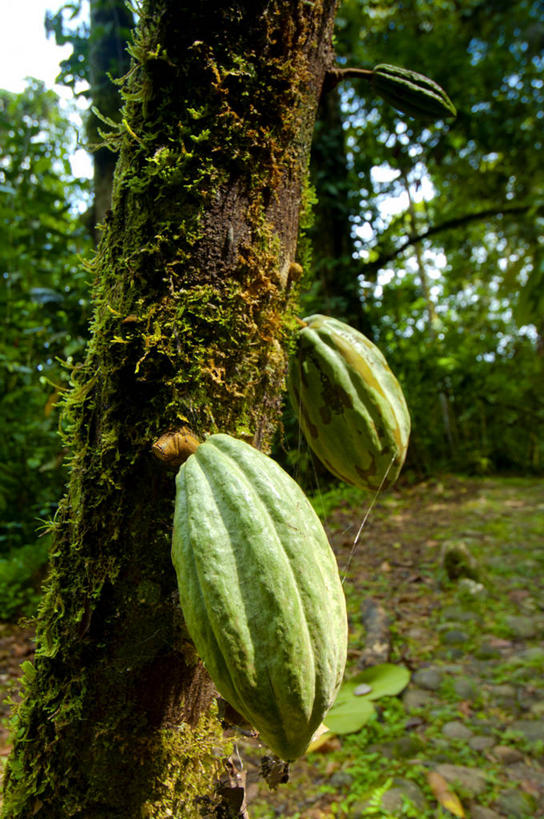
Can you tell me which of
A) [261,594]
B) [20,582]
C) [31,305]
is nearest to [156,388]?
[261,594]

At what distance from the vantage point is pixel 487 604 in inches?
124

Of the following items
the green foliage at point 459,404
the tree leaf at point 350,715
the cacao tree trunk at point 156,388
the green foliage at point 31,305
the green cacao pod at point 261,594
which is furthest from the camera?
the green foliage at point 459,404

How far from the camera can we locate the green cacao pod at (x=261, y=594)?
2.06ft

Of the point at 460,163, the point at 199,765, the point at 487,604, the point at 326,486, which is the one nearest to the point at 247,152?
the point at 199,765

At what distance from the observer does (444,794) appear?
1.86 meters

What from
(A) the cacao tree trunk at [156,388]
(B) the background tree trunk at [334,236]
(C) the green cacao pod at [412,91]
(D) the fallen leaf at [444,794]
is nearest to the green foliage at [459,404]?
(B) the background tree trunk at [334,236]

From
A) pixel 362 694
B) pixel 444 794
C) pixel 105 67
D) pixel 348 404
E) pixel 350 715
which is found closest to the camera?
pixel 348 404

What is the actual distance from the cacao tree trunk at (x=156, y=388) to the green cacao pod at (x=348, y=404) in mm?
275

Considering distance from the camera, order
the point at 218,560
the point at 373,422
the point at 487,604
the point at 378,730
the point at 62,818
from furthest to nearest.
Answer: the point at 487,604
the point at 378,730
the point at 373,422
the point at 62,818
the point at 218,560

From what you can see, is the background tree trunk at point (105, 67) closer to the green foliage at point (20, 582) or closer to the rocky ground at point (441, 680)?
the rocky ground at point (441, 680)

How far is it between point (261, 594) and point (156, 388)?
1.05 feet

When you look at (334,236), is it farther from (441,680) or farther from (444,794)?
(444,794)

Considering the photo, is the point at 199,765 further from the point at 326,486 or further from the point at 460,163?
the point at 460,163

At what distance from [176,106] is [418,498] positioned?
4859 millimetres
